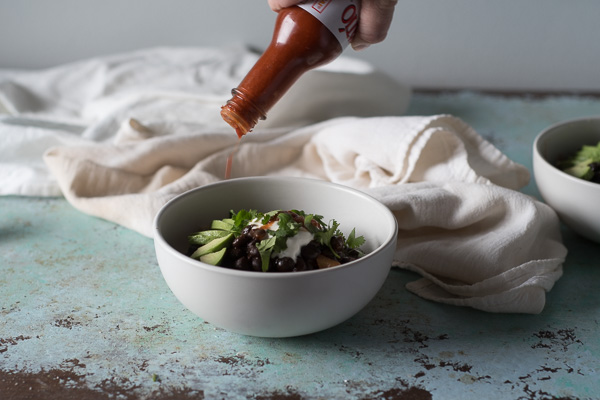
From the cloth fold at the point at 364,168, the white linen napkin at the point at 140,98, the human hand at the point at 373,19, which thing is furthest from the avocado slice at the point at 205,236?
the white linen napkin at the point at 140,98

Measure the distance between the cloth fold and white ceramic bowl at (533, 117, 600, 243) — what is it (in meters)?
0.03

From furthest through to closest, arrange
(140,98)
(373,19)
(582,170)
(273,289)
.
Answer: (140,98) → (582,170) → (373,19) → (273,289)

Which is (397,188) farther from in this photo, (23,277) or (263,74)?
(23,277)

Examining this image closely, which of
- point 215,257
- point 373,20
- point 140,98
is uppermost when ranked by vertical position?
point 373,20

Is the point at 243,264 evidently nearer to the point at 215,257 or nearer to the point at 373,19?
the point at 215,257

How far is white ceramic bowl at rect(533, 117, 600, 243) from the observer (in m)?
1.00

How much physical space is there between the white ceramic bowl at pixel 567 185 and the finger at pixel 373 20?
0.34 metres

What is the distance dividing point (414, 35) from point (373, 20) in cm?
106

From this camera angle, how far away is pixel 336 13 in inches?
35.7

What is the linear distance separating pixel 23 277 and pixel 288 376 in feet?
1.51

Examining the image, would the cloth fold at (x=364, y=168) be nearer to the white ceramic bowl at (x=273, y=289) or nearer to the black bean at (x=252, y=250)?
the white ceramic bowl at (x=273, y=289)

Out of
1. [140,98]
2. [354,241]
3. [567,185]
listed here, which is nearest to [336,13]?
[354,241]

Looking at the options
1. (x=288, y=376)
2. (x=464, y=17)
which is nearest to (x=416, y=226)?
(x=288, y=376)

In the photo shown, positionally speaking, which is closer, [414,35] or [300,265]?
[300,265]
